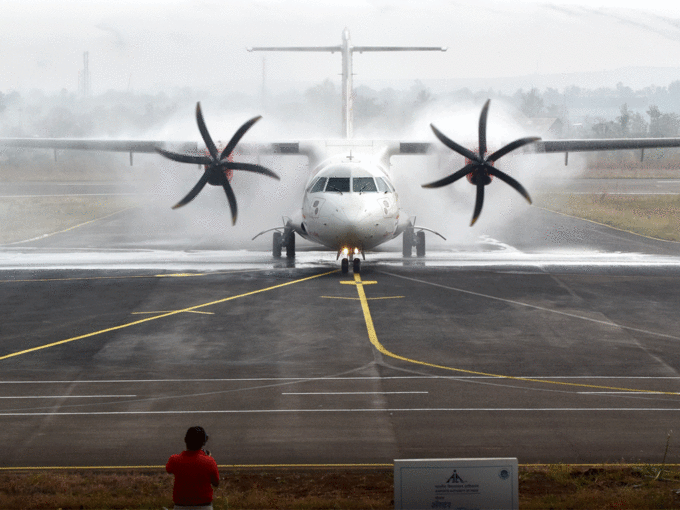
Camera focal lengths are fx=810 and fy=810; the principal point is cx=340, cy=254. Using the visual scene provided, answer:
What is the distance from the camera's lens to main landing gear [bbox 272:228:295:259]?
32.9 m

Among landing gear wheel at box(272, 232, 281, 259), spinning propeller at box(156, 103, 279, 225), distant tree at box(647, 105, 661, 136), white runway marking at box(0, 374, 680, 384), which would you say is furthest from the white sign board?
distant tree at box(647, 105, 661, 136)

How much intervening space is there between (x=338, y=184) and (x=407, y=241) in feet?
21.3

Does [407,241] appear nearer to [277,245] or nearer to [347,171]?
[277,245]

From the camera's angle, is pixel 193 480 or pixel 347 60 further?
pixel 347 60

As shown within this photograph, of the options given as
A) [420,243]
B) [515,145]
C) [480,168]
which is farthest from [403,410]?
[420,243]

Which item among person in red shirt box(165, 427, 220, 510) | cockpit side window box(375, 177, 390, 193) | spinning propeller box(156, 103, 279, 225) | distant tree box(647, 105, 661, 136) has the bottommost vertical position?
person in red shirt box(165, 427, 220, 510)

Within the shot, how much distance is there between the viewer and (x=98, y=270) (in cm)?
3050

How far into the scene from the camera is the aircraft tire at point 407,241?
33.2 m

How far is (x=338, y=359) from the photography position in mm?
17844

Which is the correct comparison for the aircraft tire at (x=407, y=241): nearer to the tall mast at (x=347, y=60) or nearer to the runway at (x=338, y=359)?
the runway at (x=338, y=359)

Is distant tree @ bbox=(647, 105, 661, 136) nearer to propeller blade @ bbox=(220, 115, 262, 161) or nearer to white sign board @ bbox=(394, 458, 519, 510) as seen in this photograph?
propeller blade @ bbox=(220, 115, 262, 161)

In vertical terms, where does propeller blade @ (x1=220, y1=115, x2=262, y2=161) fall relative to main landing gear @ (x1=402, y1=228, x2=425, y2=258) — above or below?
above

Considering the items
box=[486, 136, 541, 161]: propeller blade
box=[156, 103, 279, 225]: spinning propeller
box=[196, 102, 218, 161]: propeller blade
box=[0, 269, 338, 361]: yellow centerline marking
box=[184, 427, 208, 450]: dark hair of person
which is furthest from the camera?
box=[156, 103, 279, 225]: spinning propeller

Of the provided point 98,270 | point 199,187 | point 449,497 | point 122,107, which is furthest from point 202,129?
point 122,107
